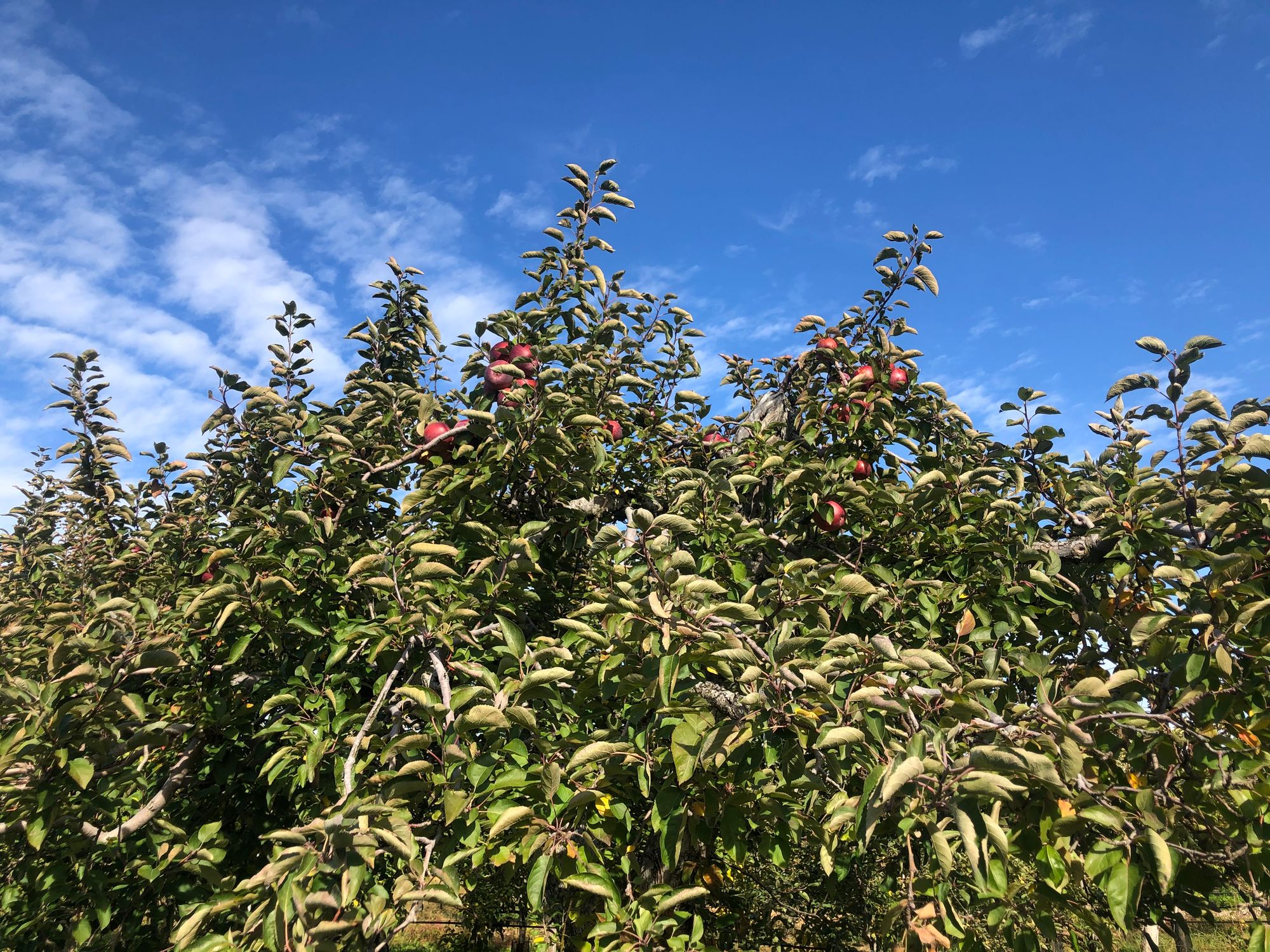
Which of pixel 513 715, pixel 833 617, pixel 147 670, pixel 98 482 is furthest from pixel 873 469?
pixel 98 482

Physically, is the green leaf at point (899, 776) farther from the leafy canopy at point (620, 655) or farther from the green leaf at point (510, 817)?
the green leaf at point (510, 817)

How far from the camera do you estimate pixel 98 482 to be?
3.49 m

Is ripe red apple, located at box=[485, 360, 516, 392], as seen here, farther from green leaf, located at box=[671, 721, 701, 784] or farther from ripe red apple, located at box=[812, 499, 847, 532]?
green leaf, located at box=[671, 721, 701, 784]

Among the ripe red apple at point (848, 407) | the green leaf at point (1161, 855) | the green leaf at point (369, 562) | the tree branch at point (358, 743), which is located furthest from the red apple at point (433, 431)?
the green leaf at point (1161, 855)

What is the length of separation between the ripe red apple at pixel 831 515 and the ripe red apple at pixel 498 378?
133cm

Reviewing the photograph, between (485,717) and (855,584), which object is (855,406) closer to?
(855,584)

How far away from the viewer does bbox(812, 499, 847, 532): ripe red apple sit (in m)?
2.98

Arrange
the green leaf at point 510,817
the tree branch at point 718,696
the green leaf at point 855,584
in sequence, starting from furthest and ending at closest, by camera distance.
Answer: the tree branch at point 718,696
the green leaf at point 855,584
the green leaf at point 510,817

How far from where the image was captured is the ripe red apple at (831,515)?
117 inches

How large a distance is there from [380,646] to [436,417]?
4.64 ft

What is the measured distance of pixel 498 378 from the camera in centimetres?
302

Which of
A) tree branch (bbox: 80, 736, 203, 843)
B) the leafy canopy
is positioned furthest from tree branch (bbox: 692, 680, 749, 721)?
tree branch (bbox: 80, 736, 203, 843)

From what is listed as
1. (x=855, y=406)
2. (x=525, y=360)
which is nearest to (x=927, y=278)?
(x=855, y=406)

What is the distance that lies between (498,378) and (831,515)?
1.44 meters
